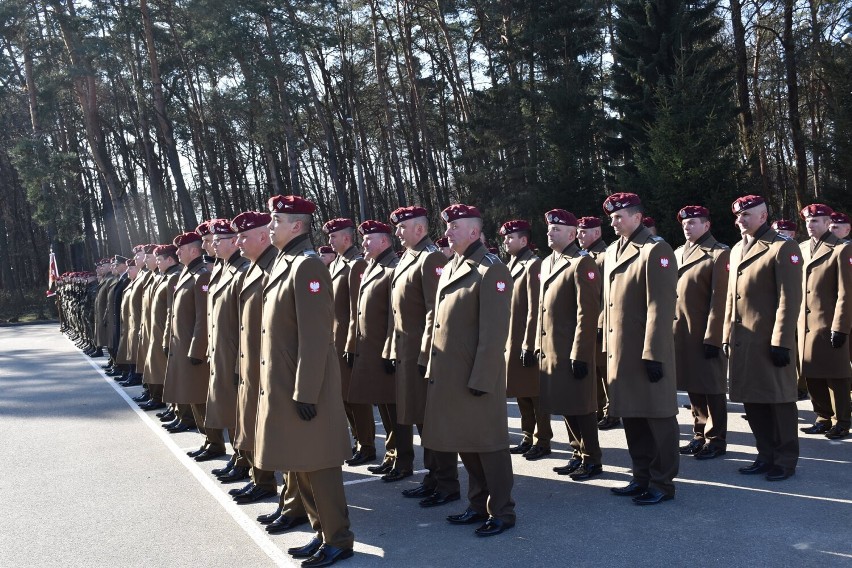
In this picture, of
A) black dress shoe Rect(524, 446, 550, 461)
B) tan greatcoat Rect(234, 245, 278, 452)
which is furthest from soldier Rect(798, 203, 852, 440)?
tan greatcoat Rect(234, 245, 278, 452)

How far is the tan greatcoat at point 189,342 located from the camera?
22.1ft

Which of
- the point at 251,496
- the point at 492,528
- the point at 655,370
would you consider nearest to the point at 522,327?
the point at 655,370

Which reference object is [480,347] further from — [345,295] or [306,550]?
[345,295]

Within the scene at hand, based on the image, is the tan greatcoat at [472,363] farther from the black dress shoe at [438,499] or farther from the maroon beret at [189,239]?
the maroon beret at [189,239]

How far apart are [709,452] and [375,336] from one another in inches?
118

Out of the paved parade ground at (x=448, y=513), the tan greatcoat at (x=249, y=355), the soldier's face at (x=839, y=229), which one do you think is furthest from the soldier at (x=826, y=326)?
the tan greatcoat at (x=249, y=355)

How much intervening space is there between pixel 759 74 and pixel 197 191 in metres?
33.4

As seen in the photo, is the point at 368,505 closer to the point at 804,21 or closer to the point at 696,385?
the point at 696,385

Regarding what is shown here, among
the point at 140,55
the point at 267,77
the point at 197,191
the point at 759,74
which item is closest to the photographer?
the point at 267,77

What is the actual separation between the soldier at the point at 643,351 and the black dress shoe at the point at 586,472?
396 millimetres

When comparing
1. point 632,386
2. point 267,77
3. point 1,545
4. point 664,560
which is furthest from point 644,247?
point 267,77

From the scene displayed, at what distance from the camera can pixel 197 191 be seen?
47.4m

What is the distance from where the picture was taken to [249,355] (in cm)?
484

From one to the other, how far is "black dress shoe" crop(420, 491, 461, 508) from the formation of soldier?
0.05 feet
